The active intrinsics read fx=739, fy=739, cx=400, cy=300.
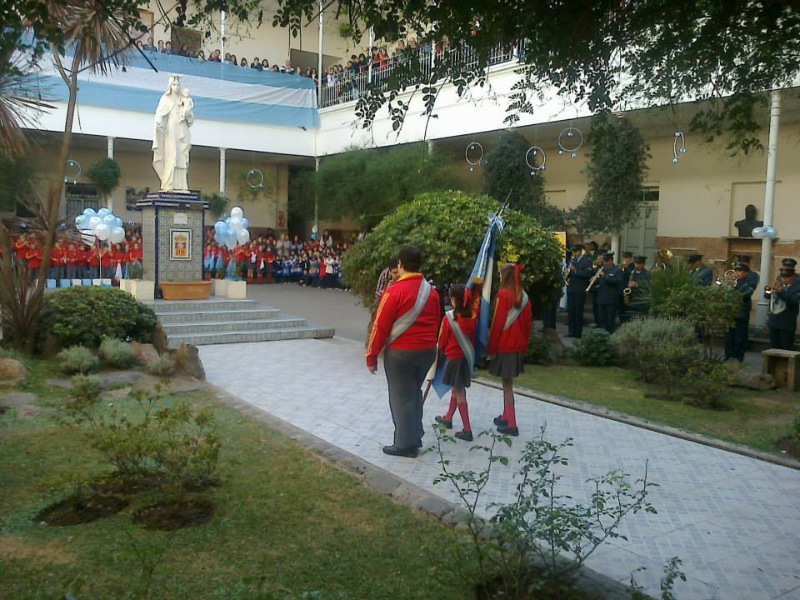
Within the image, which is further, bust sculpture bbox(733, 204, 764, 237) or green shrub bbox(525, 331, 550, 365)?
bust sculpture bbox(733, 204, 764, 237)

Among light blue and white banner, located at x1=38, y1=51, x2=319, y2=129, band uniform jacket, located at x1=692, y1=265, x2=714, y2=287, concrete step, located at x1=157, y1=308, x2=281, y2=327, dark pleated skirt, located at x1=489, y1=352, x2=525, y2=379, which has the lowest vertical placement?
concrete step, located at x1=157, y1=308, x2=281, y2=327

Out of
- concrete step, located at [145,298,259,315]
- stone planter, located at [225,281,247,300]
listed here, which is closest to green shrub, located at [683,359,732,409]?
concrete step, located at [145,298,259,315]

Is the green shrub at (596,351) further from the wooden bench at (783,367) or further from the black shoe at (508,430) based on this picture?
the black shoe at (508,430)

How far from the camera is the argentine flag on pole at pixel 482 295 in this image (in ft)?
23.2

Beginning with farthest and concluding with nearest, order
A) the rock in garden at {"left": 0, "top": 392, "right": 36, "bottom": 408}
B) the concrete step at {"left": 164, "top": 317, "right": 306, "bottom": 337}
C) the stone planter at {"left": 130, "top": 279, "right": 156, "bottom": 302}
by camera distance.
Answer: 1. the stone planter at {"left": 130, "top": 279, "right": 156, "bottom": 302}
2. the concrete step at {"left": 164, "top": 317, "right": 306, "bottom": 337}
3. the rock in garden at {"left": 0, "top": 392, "right": 36, "bottom": 408}

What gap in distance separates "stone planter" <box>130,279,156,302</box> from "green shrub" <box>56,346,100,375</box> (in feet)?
15.2

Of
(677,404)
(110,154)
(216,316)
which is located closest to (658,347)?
(677,404)

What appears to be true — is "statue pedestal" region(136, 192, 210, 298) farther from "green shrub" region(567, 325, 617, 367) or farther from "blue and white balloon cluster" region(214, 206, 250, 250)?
"green shrub" region(567, 325, 617, 367)

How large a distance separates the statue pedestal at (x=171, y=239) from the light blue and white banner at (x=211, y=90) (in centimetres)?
960

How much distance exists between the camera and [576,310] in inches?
583

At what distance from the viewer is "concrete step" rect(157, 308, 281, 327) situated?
43.4 feet

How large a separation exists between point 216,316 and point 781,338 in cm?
967

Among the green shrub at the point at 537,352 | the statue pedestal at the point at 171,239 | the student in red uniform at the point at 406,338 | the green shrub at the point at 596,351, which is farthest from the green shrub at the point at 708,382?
the statue pedestal at the point at 171,239

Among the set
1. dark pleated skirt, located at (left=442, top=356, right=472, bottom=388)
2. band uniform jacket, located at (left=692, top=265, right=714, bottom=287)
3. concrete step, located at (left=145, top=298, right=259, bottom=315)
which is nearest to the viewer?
dark pleated skirt, located at (left=442, top=356, right=472, bottom=388)
